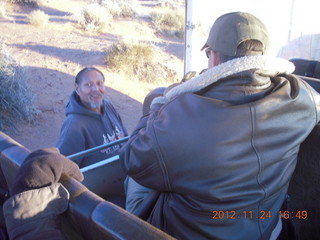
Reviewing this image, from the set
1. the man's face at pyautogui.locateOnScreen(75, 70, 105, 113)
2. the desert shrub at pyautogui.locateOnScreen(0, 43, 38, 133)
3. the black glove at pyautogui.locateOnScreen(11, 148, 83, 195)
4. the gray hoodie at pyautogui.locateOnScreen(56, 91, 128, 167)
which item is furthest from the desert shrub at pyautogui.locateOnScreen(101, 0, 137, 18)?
the black glove at pyautogui.locateOnScreen(11, 148, 83, 195)

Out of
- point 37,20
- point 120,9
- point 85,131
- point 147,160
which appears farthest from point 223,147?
point 120,9

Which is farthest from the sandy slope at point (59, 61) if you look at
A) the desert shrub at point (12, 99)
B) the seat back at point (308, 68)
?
the seat back at point (308, 68)

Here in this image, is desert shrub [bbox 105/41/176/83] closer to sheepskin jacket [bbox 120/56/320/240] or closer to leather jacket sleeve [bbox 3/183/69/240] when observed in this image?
sheepskin jacket [bbox 120/56/320/240]

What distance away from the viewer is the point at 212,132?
1161 millimetres

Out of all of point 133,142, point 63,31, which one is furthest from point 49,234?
point 63,31

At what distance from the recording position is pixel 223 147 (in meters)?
1.17

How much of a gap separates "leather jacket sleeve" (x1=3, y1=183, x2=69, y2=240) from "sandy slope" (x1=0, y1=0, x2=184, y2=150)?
212 inches

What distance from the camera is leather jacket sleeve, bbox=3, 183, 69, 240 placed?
97 cm

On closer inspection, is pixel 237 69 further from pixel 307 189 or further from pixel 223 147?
pixel 307 189

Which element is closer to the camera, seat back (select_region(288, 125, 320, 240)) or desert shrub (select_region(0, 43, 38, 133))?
seat back (select_region(288, 125, 320, 240))

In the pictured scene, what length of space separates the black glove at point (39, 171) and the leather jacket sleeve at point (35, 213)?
0.05 metres

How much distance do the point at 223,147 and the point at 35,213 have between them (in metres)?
0.74

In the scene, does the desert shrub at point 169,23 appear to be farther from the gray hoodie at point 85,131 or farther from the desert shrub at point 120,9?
the gray hoodie at point 85,131

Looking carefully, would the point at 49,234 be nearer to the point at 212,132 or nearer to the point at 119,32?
the point at 212,132
